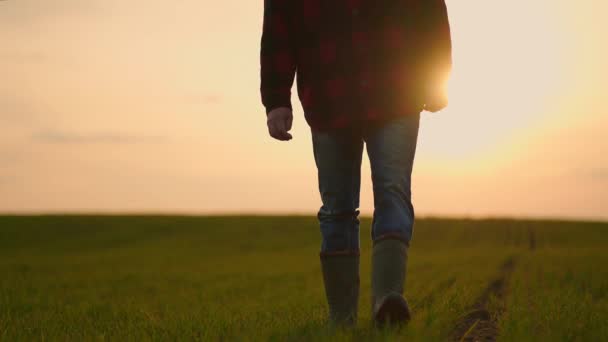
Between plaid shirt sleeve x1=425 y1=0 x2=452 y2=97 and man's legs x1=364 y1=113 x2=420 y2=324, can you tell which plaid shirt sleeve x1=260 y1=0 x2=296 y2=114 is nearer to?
man's legs x1=364 y1=113 x2=420 y2=324

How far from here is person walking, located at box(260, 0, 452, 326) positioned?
376cm

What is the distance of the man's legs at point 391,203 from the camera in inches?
146

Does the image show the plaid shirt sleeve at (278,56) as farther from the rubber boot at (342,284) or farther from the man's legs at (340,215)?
the rubber boot at (342,284)

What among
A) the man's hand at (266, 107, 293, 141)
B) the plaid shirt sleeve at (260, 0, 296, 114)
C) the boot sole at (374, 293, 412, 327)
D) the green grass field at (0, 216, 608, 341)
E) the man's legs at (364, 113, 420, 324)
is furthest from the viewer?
the plaid shirt sleeve at (260, 0, 296, 114)

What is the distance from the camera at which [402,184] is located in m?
3.77

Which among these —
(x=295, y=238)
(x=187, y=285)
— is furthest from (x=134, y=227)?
(x=187, y=285)

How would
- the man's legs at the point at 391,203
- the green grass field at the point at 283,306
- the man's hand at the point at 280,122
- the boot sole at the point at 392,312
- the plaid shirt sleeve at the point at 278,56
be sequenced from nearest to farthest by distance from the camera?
the boot sole at the point at 392,312 → the man's legs at the point at 391,203 → the green grass field at the point at 283,306 → the man's hand at the point at 280,122 → the plaid shirt sleeve at the point at 278,56

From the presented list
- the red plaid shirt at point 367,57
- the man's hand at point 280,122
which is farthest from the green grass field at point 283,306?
the red plaid shirt at point 367,57

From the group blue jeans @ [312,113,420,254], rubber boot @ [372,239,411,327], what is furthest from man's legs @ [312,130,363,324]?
rubber boot @ [372,239,411,327]

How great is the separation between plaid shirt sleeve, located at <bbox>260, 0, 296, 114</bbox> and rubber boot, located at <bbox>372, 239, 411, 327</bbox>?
97 centimetres

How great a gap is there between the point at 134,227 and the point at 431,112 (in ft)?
127

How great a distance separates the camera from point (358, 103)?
379 centimetres

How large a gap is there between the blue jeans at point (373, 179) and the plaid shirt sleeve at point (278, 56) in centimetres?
31

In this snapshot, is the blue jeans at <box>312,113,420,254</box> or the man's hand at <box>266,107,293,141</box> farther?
the man's hand at <box>266,107,293,141</box>
